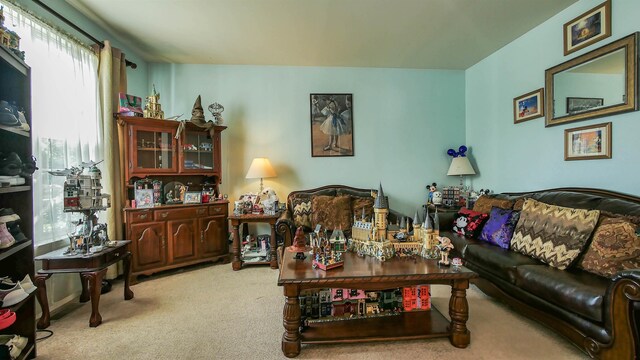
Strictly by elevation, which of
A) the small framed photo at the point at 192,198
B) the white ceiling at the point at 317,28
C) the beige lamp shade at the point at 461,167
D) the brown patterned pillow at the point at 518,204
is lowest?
the brown patterned pillow at the point at 518,204

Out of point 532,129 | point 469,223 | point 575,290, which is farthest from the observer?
point 532,129

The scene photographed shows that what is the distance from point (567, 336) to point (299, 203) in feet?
8.89

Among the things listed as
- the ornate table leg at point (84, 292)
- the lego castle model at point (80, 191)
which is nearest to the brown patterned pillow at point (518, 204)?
the lego castle model at point (80, 191)

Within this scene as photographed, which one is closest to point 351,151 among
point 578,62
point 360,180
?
point 360,180

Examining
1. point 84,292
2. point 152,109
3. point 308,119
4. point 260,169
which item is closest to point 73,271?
point 84,292

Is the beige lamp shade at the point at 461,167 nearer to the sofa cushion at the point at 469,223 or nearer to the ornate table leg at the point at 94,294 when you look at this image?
the sofa cushion at the point at 469,223

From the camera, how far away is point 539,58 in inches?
112

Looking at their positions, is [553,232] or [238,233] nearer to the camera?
[553,232]

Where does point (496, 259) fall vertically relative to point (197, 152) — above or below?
below

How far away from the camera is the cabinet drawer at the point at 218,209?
324cm

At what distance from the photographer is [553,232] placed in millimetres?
2037

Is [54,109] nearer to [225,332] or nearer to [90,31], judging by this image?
[90,31]

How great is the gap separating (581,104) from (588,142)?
14.8 inches

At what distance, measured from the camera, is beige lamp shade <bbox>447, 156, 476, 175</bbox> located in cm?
366
